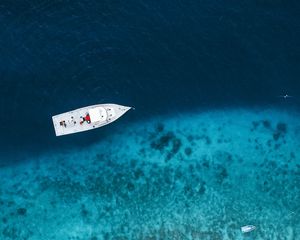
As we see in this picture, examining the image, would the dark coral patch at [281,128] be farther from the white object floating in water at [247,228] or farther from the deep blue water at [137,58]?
the white object floating in water at [247,228]

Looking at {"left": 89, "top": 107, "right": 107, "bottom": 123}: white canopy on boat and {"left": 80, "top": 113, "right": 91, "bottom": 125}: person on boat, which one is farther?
{"left": 80, "top": 113, "right": 91, "bottom": 125}: person on boat

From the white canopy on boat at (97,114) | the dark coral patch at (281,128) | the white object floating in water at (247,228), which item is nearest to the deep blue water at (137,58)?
the white canopy on boat at (97,114)

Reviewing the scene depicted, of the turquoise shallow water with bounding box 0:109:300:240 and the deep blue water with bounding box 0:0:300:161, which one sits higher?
the deep blue water with bounding box 0:0:300:161

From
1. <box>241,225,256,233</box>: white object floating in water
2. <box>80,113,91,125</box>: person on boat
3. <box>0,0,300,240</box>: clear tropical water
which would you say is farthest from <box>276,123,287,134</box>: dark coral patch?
<box>80,113,91,125</box>: person on boat

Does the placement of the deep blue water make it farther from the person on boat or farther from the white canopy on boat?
the white canopy on boat

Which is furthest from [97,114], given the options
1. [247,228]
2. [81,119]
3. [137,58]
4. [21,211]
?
[247,228]

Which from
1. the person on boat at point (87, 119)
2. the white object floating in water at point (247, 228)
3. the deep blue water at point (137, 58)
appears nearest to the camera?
the person on boat at point (87, 119)

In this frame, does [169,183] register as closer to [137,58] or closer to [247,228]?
[247,228]
